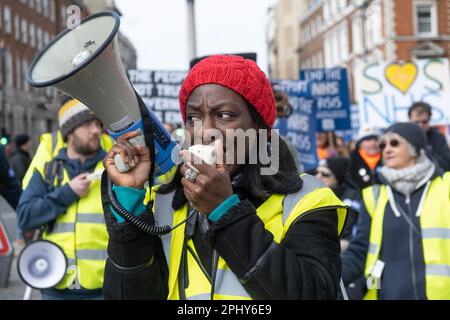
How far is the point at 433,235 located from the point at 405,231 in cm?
17

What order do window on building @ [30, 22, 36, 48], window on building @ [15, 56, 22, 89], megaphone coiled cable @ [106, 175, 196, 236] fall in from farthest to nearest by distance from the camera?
window on building @ [30, 22, 36, 48], window on building @ [15, 56, 22, 89], megaphone coiled cable @ [106, 175, 196, 236]

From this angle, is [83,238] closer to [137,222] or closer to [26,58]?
[137,222]

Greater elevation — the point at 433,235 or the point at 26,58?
the point at 26,58

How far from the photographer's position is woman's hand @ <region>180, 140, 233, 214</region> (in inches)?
71.7

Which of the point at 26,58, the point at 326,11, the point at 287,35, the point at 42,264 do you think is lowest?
the point at 42,264

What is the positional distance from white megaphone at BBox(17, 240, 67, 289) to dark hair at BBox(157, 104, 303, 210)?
1987 mm

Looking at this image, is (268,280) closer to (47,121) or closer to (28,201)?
(28,201)

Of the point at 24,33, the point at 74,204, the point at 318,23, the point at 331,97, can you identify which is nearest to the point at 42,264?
the point at 74,204

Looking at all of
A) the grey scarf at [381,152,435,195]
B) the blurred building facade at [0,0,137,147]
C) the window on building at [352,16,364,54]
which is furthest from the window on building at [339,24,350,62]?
the grey scarf at [381,152,435,195]

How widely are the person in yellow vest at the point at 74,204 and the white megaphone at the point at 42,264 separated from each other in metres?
0.04

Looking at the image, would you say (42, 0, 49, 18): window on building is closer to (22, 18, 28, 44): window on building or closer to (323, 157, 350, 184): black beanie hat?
(22, 18, 28, 44): window on building

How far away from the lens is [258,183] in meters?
2.06

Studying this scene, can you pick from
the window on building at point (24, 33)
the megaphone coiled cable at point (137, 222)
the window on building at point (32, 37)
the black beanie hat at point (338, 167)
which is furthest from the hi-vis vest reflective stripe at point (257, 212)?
the window on building at point (32, 37)
